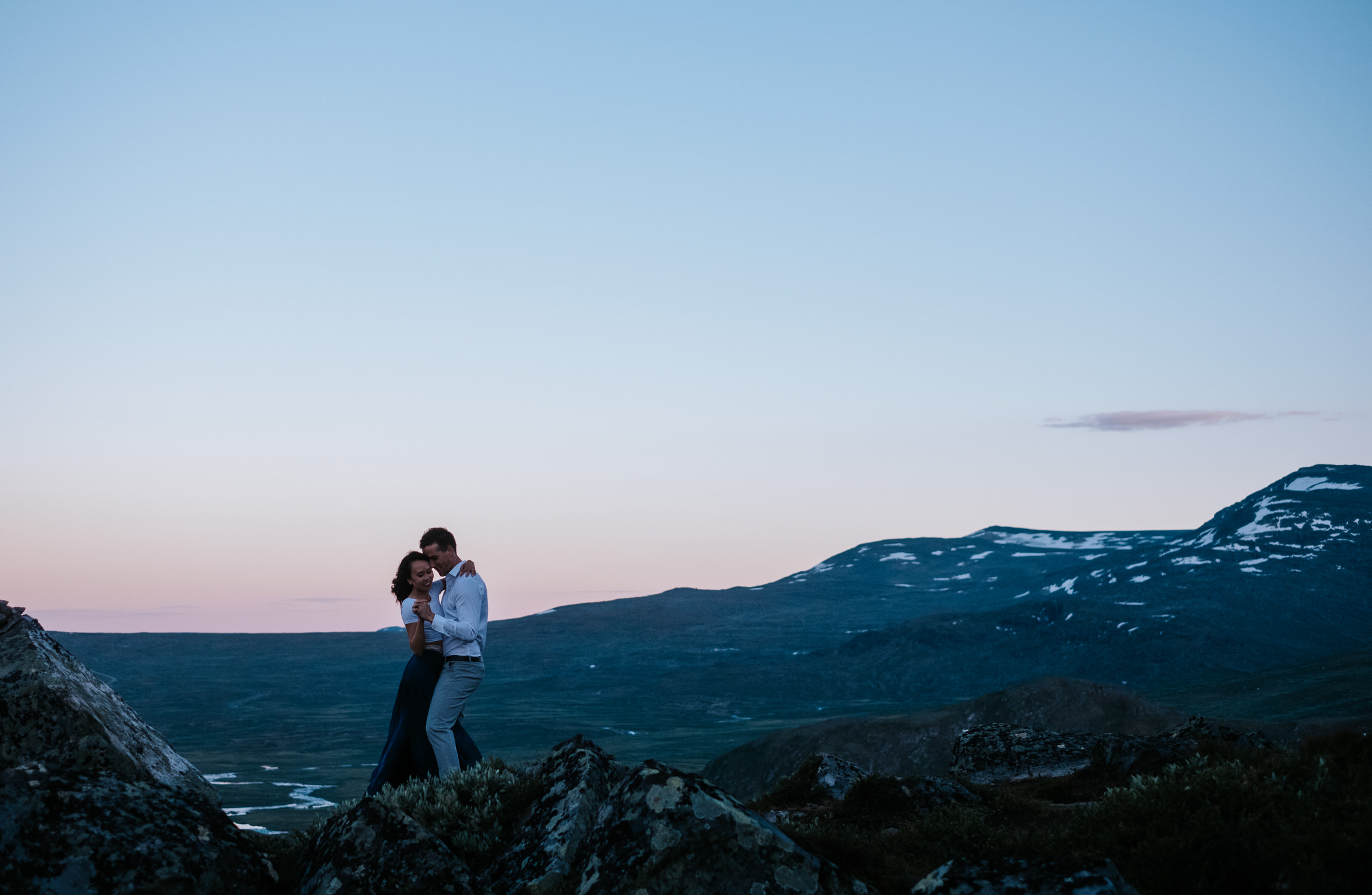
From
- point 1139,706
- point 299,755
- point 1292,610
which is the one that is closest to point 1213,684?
point 1292,610

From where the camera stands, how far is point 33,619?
1085 cm

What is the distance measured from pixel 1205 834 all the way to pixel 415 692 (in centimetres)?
807

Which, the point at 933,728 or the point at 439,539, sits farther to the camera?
the point at 933,728

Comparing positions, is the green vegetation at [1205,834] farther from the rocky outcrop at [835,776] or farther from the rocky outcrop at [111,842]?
the rocky outcrop at [835,776]

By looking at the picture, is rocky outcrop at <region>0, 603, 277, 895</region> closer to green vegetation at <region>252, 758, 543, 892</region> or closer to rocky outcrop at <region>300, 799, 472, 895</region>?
rocky outcrop at <region>300, 799, 472, 895</region>

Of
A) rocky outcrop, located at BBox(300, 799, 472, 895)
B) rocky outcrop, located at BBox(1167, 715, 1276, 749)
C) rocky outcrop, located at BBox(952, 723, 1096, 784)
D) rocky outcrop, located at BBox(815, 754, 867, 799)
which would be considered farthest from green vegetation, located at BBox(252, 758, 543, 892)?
rocky outcrop, located at BBox(952, 723, 1096, 784)

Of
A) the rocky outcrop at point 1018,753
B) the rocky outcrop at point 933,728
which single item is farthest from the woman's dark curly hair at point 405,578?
the rocky outcrop at point 933,728

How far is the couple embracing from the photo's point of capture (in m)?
11.8

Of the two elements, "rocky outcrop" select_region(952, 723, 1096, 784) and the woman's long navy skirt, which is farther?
"rocky outcrop" select_region(952, 723, 1096, 784)

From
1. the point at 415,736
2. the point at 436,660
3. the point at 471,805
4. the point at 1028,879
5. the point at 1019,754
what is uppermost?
the point at 436,660

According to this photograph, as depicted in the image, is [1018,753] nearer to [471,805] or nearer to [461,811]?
[471,805]

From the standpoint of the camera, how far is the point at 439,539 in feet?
39.8

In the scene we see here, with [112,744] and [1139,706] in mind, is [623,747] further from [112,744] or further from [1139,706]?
[112,744]

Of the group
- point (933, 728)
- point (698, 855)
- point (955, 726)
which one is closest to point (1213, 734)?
point (698, 855)
